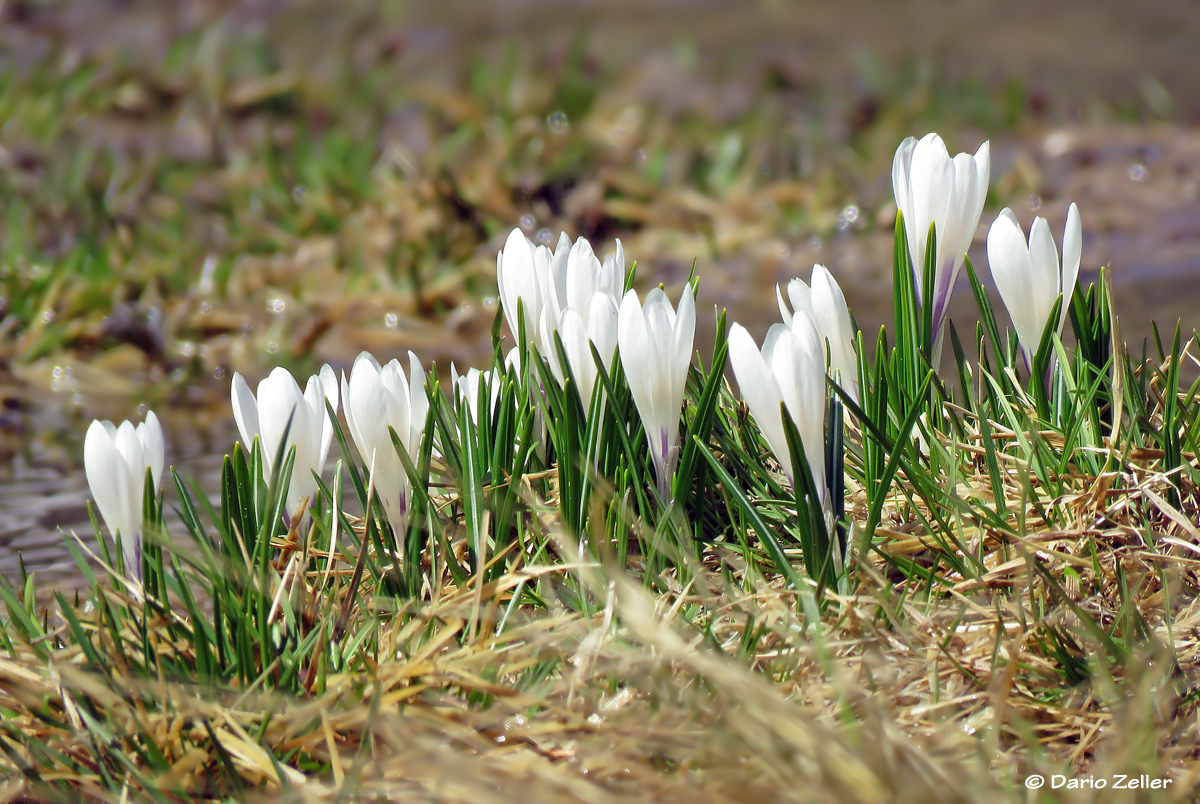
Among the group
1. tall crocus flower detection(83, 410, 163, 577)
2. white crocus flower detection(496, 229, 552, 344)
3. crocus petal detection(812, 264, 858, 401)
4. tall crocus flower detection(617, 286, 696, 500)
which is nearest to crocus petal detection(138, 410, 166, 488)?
tall crocus flower detection(83, 410, 163, 577)

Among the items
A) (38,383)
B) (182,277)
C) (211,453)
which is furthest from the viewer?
(182,277)

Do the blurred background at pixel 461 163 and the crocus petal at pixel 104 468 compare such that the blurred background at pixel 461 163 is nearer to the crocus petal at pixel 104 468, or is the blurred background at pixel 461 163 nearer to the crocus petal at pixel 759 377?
the crocus petal at pixel 104 468

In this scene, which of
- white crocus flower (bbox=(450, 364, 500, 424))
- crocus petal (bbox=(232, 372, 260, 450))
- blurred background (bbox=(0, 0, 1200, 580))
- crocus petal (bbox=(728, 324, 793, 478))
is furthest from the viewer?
blurred background (bbox=(0, 0, 1200, 580))

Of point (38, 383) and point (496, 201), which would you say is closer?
point (38, 383)

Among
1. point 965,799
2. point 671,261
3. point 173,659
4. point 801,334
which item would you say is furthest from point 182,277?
point 965,799

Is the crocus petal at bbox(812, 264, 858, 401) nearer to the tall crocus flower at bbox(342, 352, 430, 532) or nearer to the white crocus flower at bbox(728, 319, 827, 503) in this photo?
the white crocus flower at bbox(728, 319, 827, 503)

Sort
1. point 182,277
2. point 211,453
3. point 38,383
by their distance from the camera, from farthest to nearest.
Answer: point 182,277
point 38,383
point 211,453

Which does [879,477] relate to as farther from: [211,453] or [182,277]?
[182,277]
